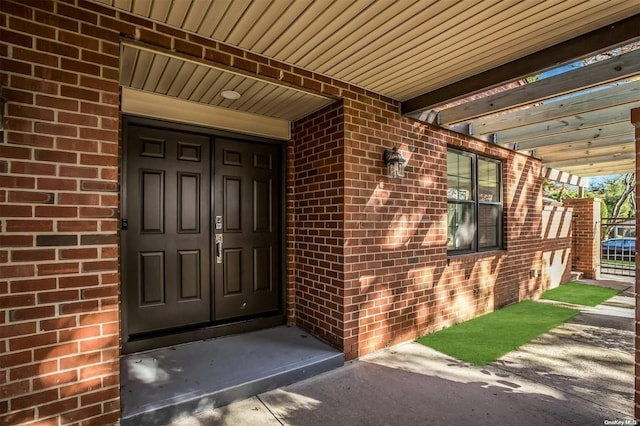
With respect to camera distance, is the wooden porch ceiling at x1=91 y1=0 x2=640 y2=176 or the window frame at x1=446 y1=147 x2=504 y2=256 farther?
the window frame at x1=446 y1=147 x2=504 y2=256

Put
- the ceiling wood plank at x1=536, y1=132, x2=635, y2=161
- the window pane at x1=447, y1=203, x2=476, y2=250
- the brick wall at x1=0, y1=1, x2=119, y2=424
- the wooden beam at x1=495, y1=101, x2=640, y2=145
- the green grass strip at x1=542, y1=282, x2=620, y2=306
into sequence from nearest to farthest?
the brick wall at x1=0, y1=1, x2=119, y2=424
the wooden beam at x1=495, y1=101, x2=640, y2=145
the window pane at x1=447, y1=203, x2=476, y2=250
the ceiling wood plank at x1=536, y1=132, x2=635, y2=161
the green grass strip at x1=542, y1=282, x2=620, y2=306

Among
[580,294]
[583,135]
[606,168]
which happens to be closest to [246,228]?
[583,135]

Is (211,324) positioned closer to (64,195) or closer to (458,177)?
(64,195)

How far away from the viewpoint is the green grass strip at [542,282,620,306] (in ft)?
17.7

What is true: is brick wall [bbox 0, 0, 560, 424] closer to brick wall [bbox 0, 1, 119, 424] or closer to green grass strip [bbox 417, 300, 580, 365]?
brick wall [bbox 0, 1, 119, 424]

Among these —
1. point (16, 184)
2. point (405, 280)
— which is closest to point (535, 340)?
point (405, 280)

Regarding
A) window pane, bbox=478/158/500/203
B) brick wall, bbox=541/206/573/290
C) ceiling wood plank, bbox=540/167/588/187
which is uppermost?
ceiling wood plank, bbox=540/167/588/187

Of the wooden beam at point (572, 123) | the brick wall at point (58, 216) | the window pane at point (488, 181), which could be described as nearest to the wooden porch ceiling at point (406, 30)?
the brick wall at point (58, 216)

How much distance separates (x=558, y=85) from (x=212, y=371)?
3777mm

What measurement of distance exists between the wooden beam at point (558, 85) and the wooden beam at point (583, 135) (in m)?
2.07

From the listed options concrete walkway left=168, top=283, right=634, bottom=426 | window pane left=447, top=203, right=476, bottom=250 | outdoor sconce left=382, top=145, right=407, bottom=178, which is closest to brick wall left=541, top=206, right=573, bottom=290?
window pane left=447, top=203, right=476, bottom=250

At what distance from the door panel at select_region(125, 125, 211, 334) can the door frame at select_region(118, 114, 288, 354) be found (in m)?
0.05

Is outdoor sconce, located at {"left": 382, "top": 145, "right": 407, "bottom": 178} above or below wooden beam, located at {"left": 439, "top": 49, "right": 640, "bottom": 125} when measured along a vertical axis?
below

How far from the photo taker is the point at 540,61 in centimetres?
243
